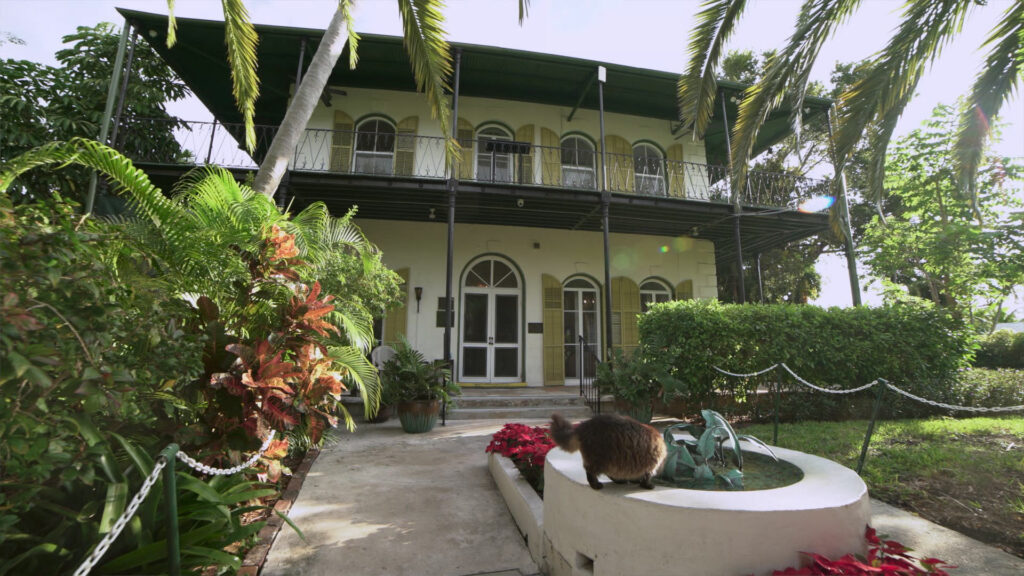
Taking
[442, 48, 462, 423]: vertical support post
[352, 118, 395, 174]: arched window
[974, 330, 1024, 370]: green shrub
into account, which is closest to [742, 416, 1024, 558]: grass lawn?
[442, 48, 462, 423]: vertical support post

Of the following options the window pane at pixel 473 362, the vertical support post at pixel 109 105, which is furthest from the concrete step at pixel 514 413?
the vertical support post at pixel 109 105

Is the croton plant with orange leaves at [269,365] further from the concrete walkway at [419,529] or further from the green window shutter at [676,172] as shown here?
the green window shutter at [676,172]

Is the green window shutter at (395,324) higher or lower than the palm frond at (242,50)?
lower

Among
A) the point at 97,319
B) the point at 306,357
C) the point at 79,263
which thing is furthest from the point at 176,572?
the point at 306,357

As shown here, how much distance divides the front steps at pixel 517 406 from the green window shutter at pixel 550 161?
16.3ft

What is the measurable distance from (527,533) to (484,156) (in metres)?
8.79

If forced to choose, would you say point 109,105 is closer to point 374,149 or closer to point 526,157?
point 374,149

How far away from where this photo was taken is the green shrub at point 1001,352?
13.2 meters

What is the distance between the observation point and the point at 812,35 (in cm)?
412

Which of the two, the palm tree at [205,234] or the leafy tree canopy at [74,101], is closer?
the palm tree at [205,234]

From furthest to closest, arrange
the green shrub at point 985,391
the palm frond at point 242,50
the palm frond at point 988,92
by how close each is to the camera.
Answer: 1. the green shrub at point 985,391
2. the palm frond at point 242,50
3. the palm frond at point 988,92

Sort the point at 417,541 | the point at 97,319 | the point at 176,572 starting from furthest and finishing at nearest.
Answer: the point at 417,541
the point at 176,572
the point at 97,319

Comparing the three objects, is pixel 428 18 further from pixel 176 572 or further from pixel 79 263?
pixel 176 572

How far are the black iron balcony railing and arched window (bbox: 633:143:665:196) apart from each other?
0.08 feet
